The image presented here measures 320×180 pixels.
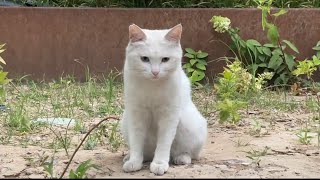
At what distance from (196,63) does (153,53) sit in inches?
123

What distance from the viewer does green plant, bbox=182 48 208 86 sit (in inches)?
234

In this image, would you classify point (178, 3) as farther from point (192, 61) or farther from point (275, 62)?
point (275, 62)

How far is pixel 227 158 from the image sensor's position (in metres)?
3.36

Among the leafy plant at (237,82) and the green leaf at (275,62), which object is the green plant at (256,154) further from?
the green leaf at (275,62)

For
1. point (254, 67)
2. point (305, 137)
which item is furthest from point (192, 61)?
point (305, 137)

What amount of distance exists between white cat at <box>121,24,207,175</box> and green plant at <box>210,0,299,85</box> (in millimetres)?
2850

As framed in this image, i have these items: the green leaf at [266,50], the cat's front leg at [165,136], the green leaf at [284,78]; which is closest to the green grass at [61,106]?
the cat's front leg at [165,136]

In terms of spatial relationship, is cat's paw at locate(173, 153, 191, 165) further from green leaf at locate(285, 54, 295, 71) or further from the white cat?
green leaf at locate(285, 54, 295, 71)

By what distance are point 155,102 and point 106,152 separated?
2.04 feet

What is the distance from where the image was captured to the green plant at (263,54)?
5957 mm

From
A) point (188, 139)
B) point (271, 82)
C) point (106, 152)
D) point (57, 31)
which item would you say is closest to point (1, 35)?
point (57, 31)

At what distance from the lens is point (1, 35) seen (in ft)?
20.4

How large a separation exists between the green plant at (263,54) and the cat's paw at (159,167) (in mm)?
3031

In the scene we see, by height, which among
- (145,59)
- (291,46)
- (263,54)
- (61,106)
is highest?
(145,59)
